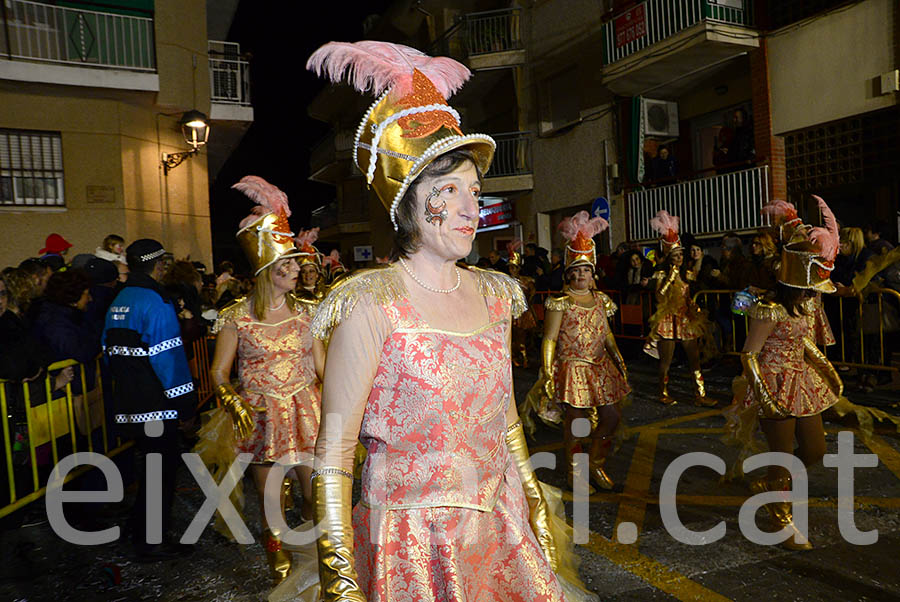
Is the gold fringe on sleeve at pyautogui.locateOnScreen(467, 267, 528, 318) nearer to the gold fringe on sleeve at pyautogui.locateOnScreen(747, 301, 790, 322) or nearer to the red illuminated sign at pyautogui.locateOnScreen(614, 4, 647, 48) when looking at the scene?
the gold fringe on sleeve at pyautogui.locateOnScreen(747, 301, 790, 322)

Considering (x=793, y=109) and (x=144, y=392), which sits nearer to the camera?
(x=144, y=392)

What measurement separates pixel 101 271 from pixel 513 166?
644 inches

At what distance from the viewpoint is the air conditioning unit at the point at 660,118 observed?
54.3ft

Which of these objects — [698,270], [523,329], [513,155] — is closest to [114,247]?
[523,329]

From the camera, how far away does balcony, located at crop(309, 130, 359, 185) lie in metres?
35.7

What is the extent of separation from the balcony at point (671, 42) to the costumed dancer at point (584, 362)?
985 centimetres

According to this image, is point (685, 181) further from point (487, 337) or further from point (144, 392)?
point (487, 337)

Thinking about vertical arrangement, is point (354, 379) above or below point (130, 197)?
below

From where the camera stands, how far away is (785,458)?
14.9 feet

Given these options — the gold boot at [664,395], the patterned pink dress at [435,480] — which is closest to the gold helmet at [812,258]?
the patterned pink dress at [435,480]

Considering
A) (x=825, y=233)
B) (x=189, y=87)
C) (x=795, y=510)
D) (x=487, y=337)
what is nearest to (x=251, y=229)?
(x=487, y=337)

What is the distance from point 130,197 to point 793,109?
1403cm

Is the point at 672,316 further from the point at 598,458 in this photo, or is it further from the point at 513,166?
the point at 513,166

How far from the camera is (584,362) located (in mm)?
5938
